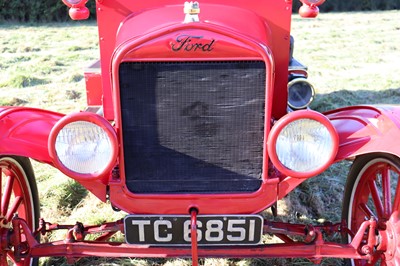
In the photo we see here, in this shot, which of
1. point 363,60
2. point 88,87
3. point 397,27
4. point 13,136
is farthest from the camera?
point 397,27

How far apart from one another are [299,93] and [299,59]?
573 cm

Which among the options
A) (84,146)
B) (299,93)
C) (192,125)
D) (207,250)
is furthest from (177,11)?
(207,250)

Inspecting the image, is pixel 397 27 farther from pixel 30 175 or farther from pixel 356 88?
pixel 30 175

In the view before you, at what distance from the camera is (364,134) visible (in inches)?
88.2

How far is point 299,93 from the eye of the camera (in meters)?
3.27

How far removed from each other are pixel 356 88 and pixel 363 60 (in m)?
2.45

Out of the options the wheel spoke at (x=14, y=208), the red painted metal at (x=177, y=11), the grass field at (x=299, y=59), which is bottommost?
the grass field at (x=299, y=59)

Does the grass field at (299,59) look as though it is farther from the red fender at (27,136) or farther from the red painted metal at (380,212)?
the red fender at (27,136)

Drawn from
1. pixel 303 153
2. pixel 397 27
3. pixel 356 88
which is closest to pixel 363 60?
pixel 356 88

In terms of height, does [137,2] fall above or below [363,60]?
above

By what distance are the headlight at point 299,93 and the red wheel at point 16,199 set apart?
5.90 feet

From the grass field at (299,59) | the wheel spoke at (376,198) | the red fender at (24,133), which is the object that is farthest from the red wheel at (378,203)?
the red fender at (24,133)

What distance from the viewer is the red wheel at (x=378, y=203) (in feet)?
7.47

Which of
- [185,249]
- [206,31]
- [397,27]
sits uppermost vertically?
[206,31]
